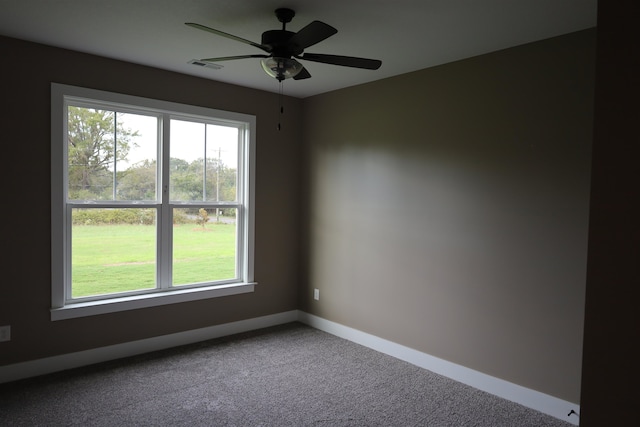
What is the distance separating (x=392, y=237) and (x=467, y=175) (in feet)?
3.10

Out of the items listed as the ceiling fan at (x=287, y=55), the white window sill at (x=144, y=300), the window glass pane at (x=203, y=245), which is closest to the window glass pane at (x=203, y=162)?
the window glass pane at (x=203, y=245)

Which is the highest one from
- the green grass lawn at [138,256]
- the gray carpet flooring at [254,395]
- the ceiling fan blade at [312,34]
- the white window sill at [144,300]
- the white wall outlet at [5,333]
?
the ceiling fan blade at [312,34]

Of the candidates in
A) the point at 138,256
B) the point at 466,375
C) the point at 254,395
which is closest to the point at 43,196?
the point at 138,256

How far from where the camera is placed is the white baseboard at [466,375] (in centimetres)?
293

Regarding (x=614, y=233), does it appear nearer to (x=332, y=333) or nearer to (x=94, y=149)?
(x=332, y=333)

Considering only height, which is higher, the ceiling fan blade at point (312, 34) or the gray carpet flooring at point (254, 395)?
the ceiling fan blade at point (312, 34)

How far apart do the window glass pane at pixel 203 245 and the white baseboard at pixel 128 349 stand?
1.69ft

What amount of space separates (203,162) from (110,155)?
89 centimetres

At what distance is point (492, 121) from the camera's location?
3311 millimetres

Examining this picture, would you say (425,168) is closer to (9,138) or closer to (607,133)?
(607,133)

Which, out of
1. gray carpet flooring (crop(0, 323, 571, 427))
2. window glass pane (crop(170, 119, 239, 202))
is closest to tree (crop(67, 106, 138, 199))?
window glass pane (crop(170, 119, 239, 202))

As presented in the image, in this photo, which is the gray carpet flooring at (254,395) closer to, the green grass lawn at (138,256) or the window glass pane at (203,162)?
the green grass lawn at (138,256)

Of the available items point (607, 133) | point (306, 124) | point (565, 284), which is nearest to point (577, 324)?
point (565, 284)

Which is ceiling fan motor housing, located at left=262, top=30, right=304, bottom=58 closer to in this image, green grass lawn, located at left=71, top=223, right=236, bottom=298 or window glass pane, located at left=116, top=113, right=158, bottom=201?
window glass pane, located at left=116, top=113, right=158, bottom=201
